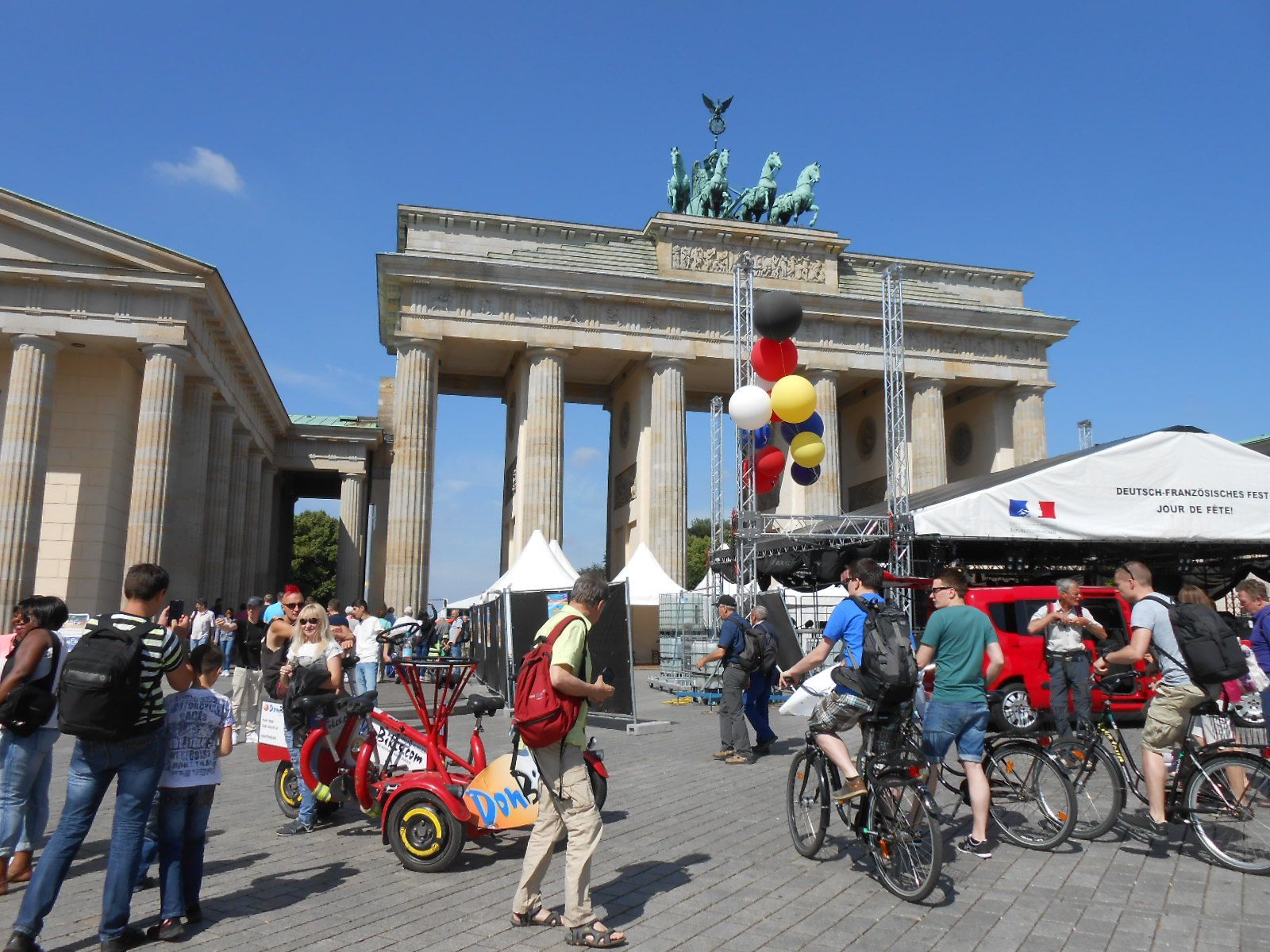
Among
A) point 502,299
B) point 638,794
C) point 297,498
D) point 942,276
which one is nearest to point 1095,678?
point 638,794

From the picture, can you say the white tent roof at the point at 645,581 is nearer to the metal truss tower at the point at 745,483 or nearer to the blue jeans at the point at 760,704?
the metal truss tower at the point at 745,483

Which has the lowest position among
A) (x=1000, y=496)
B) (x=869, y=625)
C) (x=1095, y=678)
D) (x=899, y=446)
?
(x=1095, y=678)

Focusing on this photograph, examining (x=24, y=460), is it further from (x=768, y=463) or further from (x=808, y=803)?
(x=808, y=803)

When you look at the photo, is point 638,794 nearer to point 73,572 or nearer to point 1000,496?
point 1000,496

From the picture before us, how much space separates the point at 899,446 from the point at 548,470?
1810 centimetres

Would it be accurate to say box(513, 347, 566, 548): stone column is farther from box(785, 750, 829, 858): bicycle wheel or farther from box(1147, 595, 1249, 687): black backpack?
box(1147, 595, 1249, 687): black backpack

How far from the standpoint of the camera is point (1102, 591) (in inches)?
500

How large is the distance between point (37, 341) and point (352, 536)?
17204mm

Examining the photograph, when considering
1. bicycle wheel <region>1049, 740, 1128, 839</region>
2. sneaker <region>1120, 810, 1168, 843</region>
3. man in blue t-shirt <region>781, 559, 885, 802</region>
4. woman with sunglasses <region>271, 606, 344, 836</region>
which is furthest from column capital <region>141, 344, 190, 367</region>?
sneaker <region>1120, 810, 1168, 843</region>

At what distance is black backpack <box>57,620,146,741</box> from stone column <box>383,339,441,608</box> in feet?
91.6

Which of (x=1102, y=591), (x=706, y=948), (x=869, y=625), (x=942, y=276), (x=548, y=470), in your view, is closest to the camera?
(x=706, y=948)

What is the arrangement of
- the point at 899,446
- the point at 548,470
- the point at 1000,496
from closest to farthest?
the point at 1000,496 < the point at 899,446 < the point at 548,470

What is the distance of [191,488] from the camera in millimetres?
27797

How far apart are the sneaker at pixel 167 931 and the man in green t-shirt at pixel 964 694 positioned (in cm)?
441
